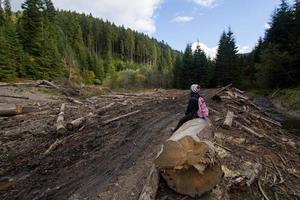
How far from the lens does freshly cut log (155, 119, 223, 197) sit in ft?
21.9

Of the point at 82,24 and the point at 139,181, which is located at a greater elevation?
the point at 82,24

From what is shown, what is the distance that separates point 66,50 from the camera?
6862 cm

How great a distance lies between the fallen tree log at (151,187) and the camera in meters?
6.88

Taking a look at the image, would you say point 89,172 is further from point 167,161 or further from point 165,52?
point 165,52

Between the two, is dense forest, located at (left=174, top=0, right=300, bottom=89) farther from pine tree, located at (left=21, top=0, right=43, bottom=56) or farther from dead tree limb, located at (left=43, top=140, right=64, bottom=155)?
dead tree limb, located at (left=43, top=140, right=64, bottom=155)

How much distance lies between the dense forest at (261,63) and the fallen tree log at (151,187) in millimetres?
38543

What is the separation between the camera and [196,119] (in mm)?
9875

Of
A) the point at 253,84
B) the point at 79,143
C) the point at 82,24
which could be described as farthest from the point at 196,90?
the point at 82,24

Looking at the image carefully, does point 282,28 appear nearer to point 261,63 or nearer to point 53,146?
point 261,63

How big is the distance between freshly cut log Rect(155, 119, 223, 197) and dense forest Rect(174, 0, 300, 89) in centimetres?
3862

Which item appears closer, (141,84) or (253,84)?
(253,84)

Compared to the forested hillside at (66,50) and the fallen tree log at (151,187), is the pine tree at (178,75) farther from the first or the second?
the fallen tree log at (151,187)

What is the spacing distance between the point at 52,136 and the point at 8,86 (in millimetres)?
18273

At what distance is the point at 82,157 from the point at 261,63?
42.9m
